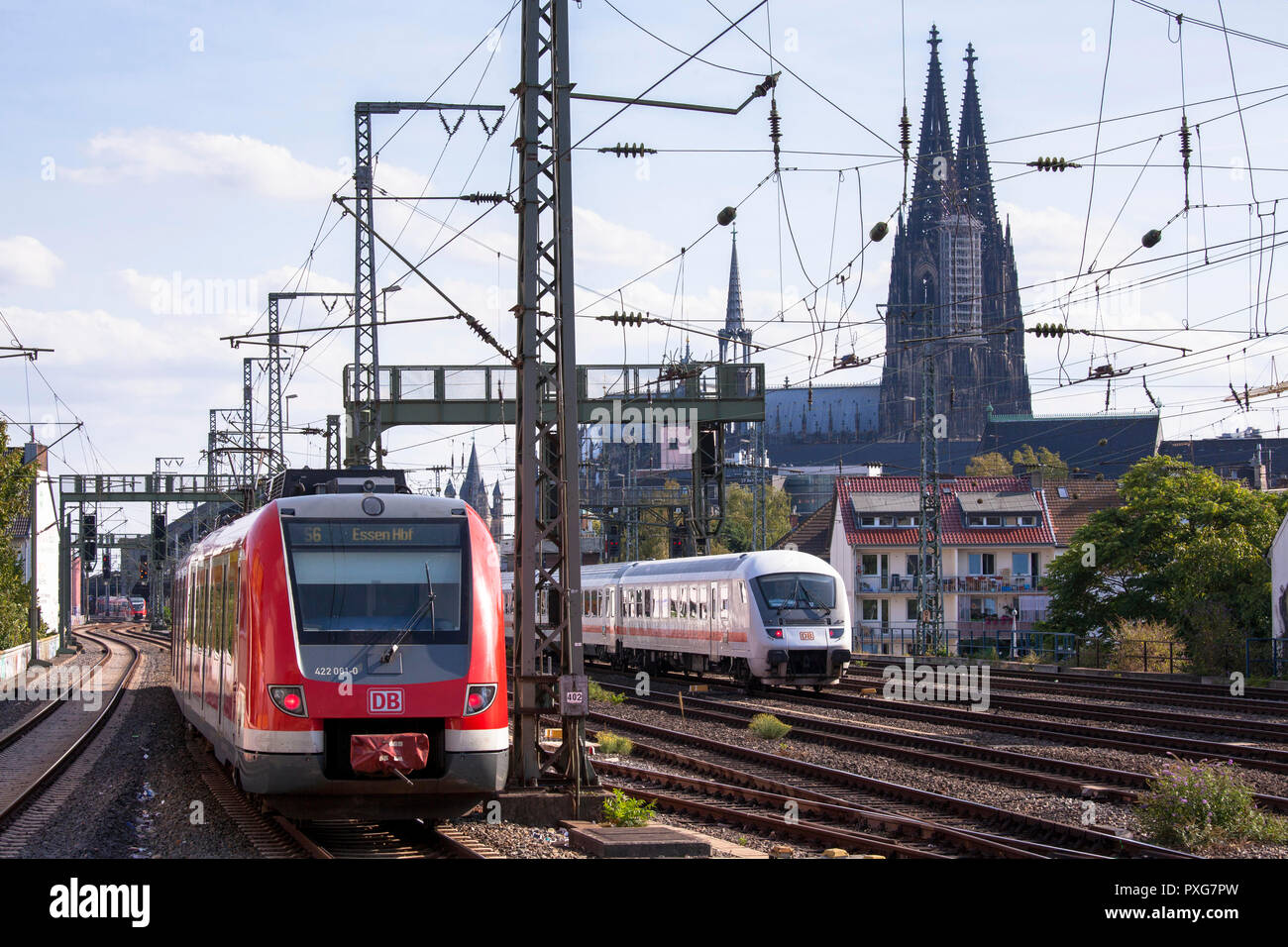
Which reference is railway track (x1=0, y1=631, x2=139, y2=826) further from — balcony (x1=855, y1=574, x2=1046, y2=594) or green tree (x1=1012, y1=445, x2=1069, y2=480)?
green tree (x1=1012, y1=445, x2=1069, y2=480)

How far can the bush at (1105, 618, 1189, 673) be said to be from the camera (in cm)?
3828

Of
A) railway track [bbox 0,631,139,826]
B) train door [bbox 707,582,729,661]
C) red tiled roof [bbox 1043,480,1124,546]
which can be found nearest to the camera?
railway track [bbox 0,631,139,826]

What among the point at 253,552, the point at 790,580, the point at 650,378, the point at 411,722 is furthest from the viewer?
the point at 650,378

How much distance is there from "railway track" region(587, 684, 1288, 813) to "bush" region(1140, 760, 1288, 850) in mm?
882

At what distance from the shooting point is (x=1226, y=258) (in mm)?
25469

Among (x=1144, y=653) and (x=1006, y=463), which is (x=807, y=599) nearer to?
(x=1144, y=653)

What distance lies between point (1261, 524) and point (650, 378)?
929 inches

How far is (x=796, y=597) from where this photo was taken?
31078 mm

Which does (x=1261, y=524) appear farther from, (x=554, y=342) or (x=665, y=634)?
(x=554, y=342)

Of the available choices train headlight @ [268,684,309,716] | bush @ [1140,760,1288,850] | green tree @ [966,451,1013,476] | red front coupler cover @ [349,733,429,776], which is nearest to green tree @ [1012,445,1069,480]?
green tree @ [966,451,1013,476]

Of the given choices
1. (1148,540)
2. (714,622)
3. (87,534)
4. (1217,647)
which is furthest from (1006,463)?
(714,622)

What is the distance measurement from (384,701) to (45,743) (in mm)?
13878
